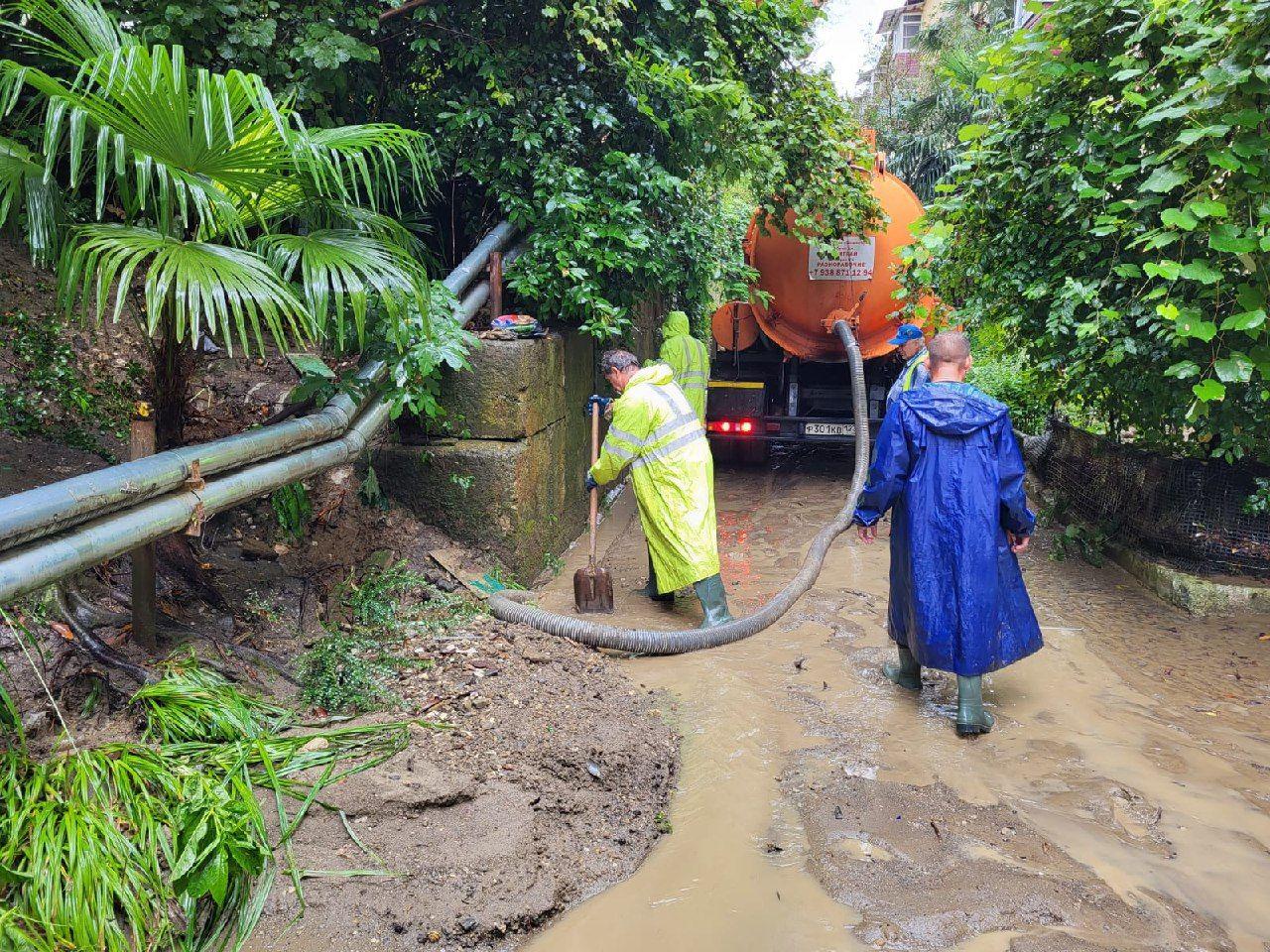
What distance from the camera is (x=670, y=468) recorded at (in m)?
4.93

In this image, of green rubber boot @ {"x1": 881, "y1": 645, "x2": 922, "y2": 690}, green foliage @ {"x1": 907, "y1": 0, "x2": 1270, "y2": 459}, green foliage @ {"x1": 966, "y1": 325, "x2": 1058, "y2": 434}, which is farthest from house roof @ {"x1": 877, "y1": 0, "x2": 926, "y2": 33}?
green rubber boot @ {"x1": 881, "y1": 645, "x2": 922, "y2": 690}

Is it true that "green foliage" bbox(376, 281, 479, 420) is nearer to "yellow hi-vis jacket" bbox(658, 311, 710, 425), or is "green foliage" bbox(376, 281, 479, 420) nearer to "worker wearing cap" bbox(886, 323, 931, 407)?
"worker wearing cap" bbox(886, 323, 931, 407)

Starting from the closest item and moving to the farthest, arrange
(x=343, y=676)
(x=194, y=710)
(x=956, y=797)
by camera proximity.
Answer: (x=194, y=710), (x=956, y=797), (x=343, y=676)

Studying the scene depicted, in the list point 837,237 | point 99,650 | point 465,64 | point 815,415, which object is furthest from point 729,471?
point 99,650

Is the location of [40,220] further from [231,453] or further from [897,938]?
[897,938]

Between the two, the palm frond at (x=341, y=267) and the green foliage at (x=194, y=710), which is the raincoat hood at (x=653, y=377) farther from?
the green foliage at (x=194, y=710)

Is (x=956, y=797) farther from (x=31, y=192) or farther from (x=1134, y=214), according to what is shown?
(x=31, y=192)

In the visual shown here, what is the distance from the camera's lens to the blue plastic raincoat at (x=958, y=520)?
3779mm

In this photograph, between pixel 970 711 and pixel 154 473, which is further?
pixel 970 711

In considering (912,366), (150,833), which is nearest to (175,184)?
(150,833)

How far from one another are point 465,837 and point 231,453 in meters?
1.48

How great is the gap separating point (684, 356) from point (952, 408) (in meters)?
3.99

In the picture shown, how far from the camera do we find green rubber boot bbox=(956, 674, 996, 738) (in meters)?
3.71

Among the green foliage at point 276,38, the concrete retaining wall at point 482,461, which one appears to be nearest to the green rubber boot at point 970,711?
the concrete retaining wall at point 482,461
